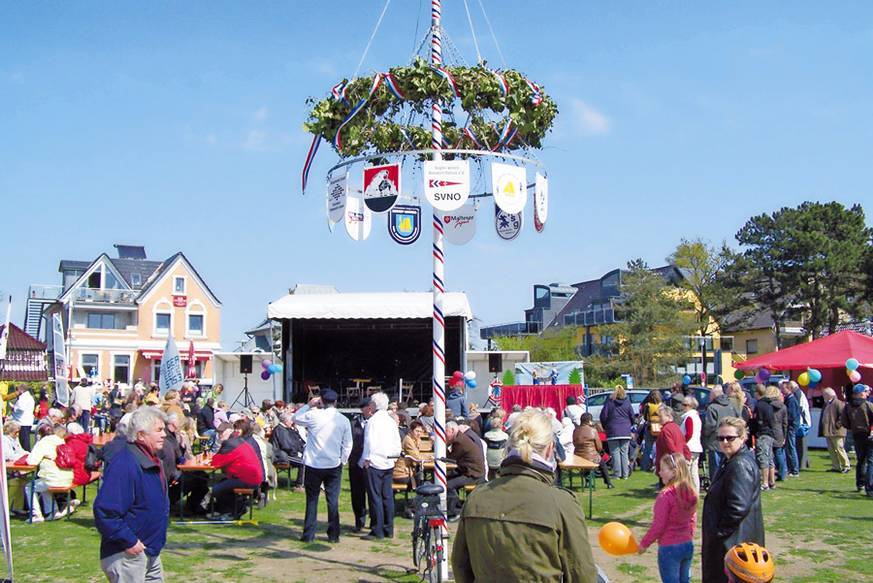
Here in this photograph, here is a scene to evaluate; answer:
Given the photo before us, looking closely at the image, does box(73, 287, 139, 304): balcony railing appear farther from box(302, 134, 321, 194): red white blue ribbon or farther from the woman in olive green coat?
the woman in olive green coat

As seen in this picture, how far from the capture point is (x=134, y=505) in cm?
472

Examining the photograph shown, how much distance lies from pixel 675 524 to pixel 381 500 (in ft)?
15.2

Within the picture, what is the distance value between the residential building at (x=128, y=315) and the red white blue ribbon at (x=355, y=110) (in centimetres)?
4569

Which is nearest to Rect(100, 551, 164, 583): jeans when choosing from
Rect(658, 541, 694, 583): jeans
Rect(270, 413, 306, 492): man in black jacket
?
Rect(658, 541, 694, 583): jeans

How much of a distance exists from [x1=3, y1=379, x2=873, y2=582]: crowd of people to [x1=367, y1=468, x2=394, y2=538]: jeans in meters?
0.02

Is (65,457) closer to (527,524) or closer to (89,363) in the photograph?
(527,524)

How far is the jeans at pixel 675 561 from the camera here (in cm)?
573

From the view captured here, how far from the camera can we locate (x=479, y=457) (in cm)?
1076

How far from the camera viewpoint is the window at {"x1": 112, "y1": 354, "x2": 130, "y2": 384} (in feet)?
173

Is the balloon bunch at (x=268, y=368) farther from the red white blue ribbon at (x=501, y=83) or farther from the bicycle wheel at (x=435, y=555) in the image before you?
the red white blue ribbon at (x=501, y=83)

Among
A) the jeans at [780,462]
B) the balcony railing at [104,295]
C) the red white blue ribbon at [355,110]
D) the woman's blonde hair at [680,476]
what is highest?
the balcony railing at [104,295]

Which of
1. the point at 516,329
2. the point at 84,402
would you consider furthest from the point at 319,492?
the point at 516,329

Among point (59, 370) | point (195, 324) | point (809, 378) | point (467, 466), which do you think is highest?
point (195, 324)

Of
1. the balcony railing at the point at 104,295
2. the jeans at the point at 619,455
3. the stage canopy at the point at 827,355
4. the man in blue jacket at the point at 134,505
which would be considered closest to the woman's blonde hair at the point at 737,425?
the man in blue jacket at the point at 134,505
